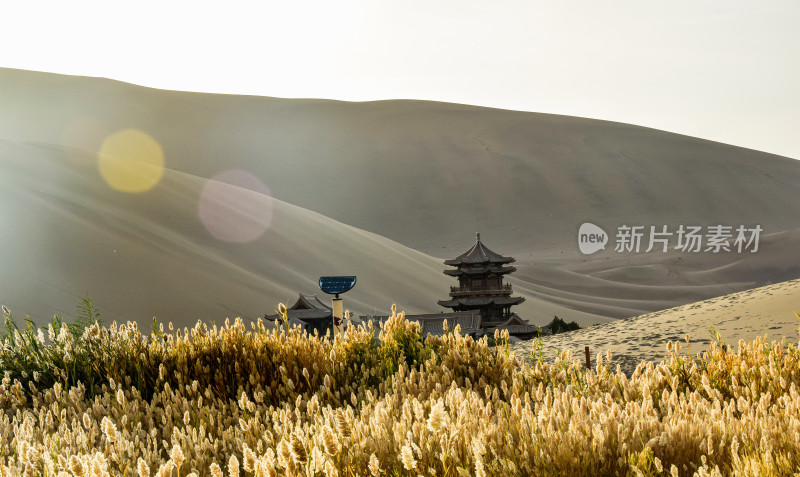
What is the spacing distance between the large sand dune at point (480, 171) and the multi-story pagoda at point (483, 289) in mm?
38780

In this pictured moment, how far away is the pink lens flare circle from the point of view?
193 feet

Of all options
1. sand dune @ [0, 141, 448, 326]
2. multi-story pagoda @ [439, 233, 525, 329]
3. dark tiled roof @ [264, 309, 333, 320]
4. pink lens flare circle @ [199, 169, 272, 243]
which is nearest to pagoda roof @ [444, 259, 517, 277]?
multi-story pagoda @ [439, 233, 525, 329]

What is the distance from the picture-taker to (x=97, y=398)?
18.1ft

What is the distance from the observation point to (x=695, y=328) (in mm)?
13602

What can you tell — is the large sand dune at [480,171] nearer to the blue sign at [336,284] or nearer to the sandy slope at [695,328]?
the sandy slope at [695,328]

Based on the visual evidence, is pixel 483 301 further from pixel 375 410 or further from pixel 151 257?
pixel 375 410

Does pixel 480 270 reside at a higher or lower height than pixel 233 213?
lower

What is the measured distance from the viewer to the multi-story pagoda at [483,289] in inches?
1677

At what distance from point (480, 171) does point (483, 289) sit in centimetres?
8641

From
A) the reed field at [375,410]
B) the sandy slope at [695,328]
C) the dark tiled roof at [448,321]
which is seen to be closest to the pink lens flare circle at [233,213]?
the dark tiled roof at [448,321]

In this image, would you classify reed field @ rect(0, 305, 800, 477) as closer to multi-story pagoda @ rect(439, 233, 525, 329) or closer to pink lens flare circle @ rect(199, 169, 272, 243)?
multi-story pagoda @ rect(439, 233, 525, 329)

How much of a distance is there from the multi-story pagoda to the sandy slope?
2649 cm

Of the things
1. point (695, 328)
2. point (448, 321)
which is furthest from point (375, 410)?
point (448, 321)

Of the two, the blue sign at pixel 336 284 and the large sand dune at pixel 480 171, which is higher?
the large sand dune at pixel 480 171
